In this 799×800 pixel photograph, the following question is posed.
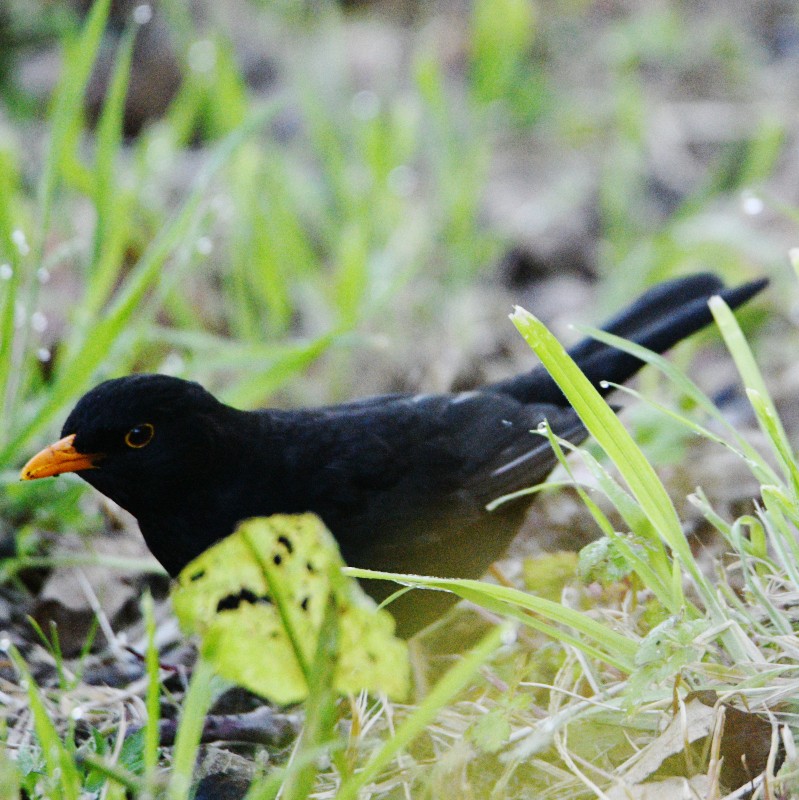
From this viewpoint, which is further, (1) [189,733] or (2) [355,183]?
(2) [355,183]

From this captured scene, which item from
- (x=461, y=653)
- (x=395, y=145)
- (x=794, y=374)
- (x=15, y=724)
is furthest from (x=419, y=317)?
(x=15, y=724)

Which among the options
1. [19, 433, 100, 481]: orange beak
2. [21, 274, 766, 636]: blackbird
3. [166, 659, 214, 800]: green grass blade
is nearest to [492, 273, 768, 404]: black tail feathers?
[21, 274, 766, 636]: blackbird

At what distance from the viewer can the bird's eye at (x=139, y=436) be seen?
292cm

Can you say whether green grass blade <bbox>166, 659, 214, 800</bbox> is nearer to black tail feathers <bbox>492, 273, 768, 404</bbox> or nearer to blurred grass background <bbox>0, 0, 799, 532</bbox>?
blurred grass background <bbox>0, 0, 799, 532</bbox>

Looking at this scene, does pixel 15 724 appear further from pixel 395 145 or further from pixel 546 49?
pixel 546 49

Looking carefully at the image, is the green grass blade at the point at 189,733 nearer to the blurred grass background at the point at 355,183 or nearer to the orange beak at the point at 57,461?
the orange beak at the point at 57,461

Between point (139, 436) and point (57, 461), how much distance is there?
23 cm

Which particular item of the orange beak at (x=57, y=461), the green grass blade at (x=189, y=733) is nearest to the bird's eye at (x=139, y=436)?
the orange beak at (x=57, y=461)

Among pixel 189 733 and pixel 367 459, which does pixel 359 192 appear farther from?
pixel 189 733

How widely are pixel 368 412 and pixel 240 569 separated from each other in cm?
131

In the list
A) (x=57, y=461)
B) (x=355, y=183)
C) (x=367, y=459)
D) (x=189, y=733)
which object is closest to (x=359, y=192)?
(x=355, y=183)

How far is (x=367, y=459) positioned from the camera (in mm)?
3205

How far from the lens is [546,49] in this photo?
25.8 ft

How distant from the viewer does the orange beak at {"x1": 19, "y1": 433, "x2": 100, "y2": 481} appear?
284 centimetres
